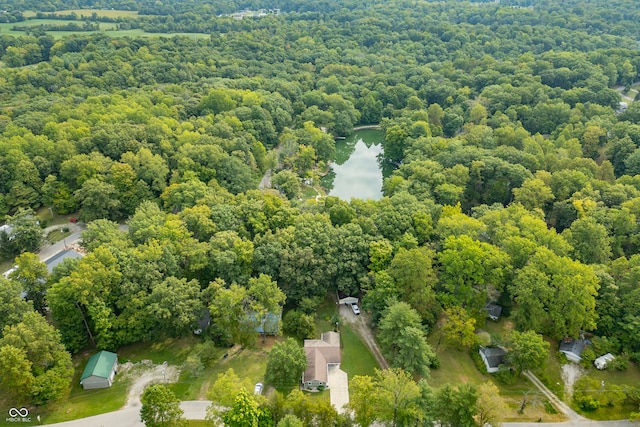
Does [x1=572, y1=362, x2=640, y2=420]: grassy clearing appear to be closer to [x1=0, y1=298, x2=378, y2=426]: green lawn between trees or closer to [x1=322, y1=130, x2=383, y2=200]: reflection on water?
[x1=0, y1=298, x2=378, y2=426]: green lawn between trees

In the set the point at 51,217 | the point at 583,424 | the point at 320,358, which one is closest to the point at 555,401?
the point at 583,424

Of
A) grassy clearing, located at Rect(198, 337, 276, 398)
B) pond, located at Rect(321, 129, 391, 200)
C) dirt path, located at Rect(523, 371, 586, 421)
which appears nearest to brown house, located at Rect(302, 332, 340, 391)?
grassy clearing, located at Rect(198, 337, 276, 398)

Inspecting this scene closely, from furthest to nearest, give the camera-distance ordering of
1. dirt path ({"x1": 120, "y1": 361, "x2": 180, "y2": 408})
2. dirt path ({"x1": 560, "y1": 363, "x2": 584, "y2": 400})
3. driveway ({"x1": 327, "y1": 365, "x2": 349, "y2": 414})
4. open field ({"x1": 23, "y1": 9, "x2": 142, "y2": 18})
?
open field ({"x1": 23, "y1": 9, "x2": 142, "y2": 18}) → dirt path ({"x1": 560, "y1": 363, "x2": 584, "y2": 400}) → dirt path ({"x1": 120, "y1": 361, "x2": 180, "y2": 408}) → driveway ({"x1": 327, "y1": 365, "x2": 349, "y2": 414})

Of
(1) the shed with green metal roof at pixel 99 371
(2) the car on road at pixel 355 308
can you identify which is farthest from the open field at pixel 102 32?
(1) the shed with green metal roof at pixel 99 371

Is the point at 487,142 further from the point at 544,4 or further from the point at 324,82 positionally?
the point at 544,4

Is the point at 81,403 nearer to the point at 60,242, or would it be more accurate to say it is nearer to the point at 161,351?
the point at 161,351

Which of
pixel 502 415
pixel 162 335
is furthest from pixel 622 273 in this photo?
pixel 162 335

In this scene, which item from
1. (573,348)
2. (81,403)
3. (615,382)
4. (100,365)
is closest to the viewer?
(81,403)
